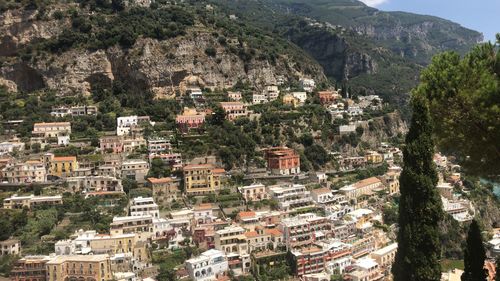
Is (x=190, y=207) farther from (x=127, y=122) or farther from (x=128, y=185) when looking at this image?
(x=127, y=122)

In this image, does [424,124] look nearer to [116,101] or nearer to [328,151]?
[328,151]

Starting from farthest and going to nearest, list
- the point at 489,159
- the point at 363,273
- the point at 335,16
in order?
the point at 335,16, the point at 363,273, the point at 489,159

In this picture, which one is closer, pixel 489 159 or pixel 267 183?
pixel 489 159

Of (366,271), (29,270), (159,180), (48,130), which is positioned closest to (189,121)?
(159,180)

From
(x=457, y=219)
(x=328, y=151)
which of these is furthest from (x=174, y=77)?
(x=457, y=219)

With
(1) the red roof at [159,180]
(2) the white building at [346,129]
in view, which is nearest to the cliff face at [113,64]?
(2) the white building at [346,129]

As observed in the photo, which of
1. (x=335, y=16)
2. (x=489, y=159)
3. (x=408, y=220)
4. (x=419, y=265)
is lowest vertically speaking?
(x=419, y=265)

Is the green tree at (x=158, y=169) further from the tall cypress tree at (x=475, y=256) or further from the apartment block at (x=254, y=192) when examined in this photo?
the tall cypress tree at (x=475, y=256)
